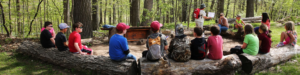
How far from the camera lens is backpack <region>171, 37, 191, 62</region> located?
379cm

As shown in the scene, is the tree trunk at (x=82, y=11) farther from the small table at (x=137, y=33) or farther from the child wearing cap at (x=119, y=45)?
the child wearing cap at (x=119, y=45)

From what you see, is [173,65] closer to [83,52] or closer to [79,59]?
[79,59]

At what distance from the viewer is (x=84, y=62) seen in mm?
4316

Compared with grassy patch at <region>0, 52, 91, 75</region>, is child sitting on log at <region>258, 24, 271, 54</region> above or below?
above

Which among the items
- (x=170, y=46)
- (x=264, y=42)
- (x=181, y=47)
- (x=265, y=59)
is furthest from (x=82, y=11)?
(x=265, y=59)

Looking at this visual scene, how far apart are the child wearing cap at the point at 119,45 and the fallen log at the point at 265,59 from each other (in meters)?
2.88

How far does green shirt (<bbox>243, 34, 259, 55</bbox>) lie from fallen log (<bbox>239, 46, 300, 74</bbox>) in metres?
0.14

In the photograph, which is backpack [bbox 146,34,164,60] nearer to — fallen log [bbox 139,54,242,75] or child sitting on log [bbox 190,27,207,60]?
fallen log [bbox 139,54,242,75]

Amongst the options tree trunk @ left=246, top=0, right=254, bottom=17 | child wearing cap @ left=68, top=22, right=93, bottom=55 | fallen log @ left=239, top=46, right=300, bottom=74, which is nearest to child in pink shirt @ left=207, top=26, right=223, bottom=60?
fallen log @ left=239, top=46, right=300, bottom=74

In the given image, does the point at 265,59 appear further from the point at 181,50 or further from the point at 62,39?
the point at 62,39

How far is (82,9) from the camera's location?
335 inches

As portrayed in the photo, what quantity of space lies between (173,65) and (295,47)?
15.5ft

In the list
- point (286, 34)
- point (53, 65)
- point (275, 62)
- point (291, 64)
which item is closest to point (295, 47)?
point (286, 34)

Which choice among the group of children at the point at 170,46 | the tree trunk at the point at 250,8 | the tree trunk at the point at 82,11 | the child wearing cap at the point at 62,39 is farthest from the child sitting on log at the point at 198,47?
the tree trunk at the point at 250,8
